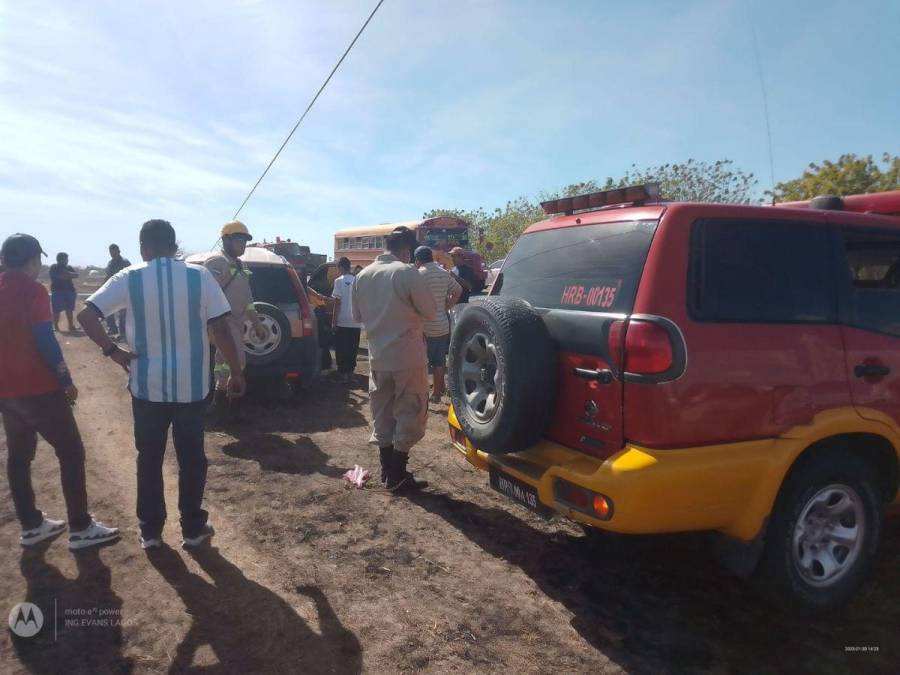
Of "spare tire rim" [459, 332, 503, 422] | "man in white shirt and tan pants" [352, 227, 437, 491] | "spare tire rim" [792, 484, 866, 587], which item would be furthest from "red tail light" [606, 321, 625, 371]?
"man in white shirt and tan pants" [352, 227, 437, 491]

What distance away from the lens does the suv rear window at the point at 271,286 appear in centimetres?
676

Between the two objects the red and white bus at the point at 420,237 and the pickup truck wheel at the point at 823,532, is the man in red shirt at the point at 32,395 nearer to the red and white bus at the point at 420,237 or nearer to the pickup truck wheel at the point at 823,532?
the pickup truck wheel at the point at 823,532

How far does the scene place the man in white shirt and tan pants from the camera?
4090 mm

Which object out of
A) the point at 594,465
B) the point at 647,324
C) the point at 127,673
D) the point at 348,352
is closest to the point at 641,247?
the point at 647,324

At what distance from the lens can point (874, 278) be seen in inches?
129

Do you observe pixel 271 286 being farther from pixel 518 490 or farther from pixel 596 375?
pixel 596 375

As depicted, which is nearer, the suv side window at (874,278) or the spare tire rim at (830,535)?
the spare tire rim at (830,535)

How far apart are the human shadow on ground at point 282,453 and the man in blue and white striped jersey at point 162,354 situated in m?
1.34

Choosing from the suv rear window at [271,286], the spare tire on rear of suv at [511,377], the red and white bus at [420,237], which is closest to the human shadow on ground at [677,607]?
the spare tire on rear of suv at [511,377]

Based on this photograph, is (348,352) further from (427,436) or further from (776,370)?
(776,370)

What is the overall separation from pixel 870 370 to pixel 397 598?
2636 mm

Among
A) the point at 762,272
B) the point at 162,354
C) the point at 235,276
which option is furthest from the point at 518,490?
the point at 235,276

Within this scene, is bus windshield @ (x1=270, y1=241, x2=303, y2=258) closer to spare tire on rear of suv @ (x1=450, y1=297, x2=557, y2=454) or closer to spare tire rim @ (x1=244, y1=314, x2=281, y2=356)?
spare tire rim @ (x1=244, y1=314, x2=281, y2=356)

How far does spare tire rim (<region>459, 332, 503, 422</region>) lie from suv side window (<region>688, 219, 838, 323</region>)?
1097mm
